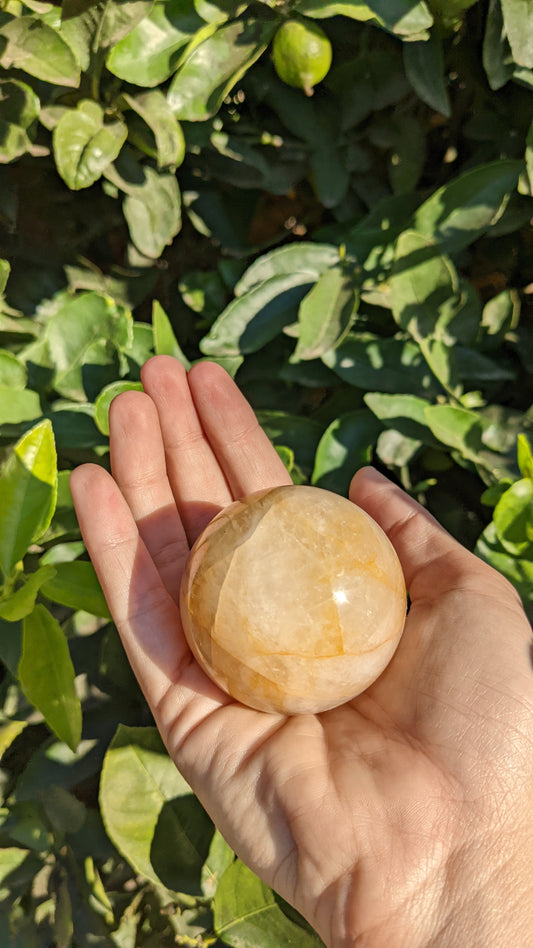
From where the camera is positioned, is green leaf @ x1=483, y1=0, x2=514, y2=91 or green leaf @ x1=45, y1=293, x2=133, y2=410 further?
green leaf @ x1=45, y1=293, x2=133, y2=410

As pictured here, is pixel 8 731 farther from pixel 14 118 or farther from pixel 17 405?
pixel 14 118

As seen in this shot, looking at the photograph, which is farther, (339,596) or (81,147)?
(81,147)

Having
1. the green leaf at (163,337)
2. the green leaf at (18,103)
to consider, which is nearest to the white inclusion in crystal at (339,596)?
the green leaf at (163,337)

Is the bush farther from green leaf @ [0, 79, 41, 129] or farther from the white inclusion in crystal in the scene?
the white inclusion in crystal

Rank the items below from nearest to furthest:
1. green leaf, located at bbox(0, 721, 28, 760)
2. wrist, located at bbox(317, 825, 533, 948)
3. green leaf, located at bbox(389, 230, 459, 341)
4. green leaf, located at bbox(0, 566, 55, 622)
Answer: wrist, located at bbox(317, 825, 533, 948), green leaf, located at bbox(0, 566, 55, 622), green leaf, located at bbox(389, 230, 459, 341), green leaf, located at bbox(0, 721, 28, 760)

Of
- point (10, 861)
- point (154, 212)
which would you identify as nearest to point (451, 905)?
point (10, 861)

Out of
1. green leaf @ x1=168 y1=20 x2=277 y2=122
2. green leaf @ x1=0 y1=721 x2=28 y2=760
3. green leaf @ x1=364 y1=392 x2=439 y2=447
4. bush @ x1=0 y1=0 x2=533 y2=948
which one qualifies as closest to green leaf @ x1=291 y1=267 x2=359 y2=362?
bush @ x1=0 y1=0 x2=533 y2=948

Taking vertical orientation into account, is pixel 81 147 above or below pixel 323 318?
above
